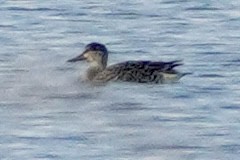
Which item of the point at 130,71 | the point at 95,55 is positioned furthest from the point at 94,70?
the point at 130,71

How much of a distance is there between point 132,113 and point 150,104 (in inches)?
14.3

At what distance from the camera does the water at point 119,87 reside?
11.7 meters

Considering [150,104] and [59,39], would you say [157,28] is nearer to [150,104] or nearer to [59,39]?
[59,39]

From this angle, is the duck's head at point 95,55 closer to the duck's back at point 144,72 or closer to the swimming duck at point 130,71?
the swimming duck at point 130,71

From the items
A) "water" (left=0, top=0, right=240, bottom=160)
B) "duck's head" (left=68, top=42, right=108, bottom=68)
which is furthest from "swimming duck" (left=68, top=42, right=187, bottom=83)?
"water" (left=0, top=0, right=240, bottom=160)

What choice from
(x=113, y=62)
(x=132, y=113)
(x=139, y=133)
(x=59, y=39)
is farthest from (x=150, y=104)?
(x=59, y=39)

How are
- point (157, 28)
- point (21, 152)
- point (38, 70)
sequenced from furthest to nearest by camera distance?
point (157, 28), point (38, 70), point (21, 152)

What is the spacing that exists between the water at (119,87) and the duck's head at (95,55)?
0.17 meters

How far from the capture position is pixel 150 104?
13.4m

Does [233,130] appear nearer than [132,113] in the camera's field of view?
Yes

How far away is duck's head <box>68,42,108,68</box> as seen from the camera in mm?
15117

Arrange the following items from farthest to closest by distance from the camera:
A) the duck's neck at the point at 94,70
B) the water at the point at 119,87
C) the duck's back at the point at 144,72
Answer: the duck's neck at the point at 94,70, the duck's back at the point at 144,72, the water at the point at 119,87

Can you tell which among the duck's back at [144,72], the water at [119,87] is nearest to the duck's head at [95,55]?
the water at [119,87]

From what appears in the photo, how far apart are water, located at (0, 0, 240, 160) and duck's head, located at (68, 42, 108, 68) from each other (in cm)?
17
